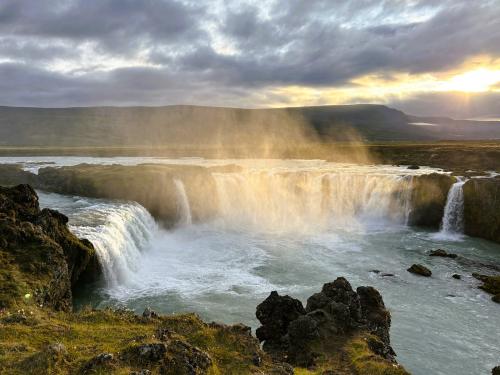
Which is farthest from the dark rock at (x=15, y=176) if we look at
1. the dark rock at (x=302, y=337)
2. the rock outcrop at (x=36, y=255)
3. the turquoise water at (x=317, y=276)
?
the dark rock at (x=302, y=337)

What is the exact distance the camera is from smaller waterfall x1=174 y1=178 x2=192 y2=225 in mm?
48438

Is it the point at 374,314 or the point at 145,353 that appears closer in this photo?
the point at 145,353

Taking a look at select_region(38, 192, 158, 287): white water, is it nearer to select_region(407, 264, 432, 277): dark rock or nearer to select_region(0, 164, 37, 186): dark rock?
select_region(0, 164, 37, 186): dark rock

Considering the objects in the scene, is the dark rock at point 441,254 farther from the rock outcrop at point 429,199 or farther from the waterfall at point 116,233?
the waterfall at point 116,233

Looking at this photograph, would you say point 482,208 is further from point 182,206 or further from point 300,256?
point 182,206

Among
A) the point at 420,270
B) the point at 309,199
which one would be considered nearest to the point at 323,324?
the point at 420,270

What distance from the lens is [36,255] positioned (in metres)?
20.3

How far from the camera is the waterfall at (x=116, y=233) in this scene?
27.9m

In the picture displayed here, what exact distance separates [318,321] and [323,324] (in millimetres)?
223

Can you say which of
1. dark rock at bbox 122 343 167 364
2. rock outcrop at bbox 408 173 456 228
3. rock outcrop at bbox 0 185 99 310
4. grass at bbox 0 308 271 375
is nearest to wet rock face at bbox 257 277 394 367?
grass at bbox 0 308 271 375

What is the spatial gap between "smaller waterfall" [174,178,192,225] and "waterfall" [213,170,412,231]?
185 inches

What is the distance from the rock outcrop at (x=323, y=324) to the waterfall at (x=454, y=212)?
110 ft

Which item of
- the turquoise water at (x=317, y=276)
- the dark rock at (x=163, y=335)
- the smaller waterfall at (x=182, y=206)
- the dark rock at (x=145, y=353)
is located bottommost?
the turquoise water at (x=317, y=276)

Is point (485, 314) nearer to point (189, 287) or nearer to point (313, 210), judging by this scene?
point (189, 287)
